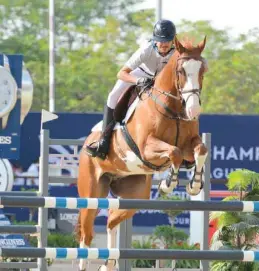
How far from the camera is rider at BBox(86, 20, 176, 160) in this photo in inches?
351

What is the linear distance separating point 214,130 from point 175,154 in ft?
32.8

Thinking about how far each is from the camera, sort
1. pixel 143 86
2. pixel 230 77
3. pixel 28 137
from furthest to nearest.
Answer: pixel 230 77
pixel 28 137
pixel 143 86

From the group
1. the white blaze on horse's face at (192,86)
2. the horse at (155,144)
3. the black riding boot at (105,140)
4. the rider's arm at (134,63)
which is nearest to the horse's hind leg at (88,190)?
the horse at (155,144)

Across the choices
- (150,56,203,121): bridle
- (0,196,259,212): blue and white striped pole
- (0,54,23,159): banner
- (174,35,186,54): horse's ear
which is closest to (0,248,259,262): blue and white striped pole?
(0,196,259,212): blue and white striped pole

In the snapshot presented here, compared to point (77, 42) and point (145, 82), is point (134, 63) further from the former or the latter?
point (77, 42)

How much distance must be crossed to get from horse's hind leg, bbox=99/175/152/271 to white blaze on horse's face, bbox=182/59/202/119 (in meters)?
1.84

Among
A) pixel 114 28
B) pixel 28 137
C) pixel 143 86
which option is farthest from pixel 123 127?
pixel 114 28

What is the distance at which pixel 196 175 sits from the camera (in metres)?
7.97

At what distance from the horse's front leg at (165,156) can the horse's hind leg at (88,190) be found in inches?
47.8

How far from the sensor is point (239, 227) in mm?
10586

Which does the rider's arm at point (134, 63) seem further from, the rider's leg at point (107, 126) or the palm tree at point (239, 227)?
the palm tree at point (239, 227)

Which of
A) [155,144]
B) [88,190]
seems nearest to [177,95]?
[155,144]

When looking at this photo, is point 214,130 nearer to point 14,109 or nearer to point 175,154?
point 14,109

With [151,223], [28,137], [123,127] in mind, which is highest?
[123,127]
